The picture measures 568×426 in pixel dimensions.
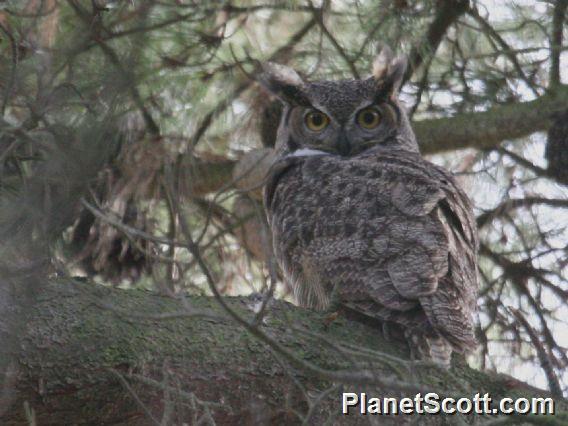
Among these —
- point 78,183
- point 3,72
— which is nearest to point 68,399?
point 78,183

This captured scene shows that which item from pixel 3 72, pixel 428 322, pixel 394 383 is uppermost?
pixel 3 72

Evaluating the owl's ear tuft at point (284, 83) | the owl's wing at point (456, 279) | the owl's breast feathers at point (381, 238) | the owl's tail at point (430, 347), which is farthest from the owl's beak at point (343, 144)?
the owl's tail at point (430, 347)

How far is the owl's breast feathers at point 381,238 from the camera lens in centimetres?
243

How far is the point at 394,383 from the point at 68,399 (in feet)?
2.69

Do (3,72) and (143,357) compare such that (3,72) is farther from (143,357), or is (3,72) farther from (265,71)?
(265,71)

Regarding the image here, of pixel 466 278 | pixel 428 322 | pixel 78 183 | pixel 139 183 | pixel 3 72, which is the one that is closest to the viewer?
pixel 78 183

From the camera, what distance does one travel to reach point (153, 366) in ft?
6.42

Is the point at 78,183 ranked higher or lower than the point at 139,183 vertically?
lower

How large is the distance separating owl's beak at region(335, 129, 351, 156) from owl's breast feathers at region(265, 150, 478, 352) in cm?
28

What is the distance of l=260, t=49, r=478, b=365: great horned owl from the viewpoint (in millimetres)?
2436

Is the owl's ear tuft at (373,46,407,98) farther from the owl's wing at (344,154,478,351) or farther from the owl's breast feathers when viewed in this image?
the owl's wing at (344,154,478,351)

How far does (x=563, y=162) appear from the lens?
3.16 metres

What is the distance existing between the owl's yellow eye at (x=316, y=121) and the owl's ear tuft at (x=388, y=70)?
10.4 inches

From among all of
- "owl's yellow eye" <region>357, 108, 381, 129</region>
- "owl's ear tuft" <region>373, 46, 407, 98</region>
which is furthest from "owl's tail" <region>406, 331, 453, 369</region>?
"owl's yellow eye" <region>357, 108, 381, 129</region>
